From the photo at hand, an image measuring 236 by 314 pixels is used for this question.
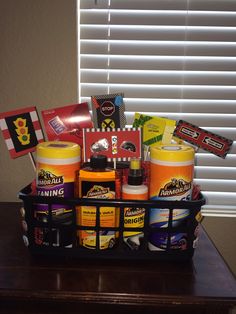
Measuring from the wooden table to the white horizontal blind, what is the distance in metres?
0.49

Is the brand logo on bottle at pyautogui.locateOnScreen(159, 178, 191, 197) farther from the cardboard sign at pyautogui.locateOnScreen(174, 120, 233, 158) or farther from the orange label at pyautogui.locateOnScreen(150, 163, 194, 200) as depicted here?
the cardboard sign at pyautogui.locateOnScreen(174, 120, 233, 158)

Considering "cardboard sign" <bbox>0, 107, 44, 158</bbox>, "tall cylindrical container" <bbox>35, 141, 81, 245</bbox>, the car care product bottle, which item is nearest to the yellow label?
the car care product bottle

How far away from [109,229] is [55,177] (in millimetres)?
149

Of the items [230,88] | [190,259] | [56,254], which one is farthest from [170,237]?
[230,88]

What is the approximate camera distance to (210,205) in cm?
104

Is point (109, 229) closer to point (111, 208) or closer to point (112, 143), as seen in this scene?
point (111, 208)

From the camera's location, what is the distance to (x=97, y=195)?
630 mm

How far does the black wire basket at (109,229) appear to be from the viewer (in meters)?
0.62

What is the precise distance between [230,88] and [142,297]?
712 mm

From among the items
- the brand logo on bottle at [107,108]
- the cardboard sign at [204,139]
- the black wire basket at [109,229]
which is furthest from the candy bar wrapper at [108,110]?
the black wire basket at [109,229]

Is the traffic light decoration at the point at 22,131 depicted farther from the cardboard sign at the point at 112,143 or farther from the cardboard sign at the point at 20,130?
the cardboard sign at the point at 112,143

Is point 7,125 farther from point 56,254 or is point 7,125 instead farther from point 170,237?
point 170,237

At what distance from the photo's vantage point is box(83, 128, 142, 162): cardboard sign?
75 cm

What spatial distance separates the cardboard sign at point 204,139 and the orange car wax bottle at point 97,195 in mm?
Answer: 245
